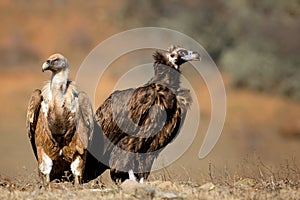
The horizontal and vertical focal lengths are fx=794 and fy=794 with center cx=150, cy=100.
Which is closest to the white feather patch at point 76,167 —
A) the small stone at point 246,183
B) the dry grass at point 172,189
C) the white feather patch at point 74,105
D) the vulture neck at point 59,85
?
the dry grass at point 172,189

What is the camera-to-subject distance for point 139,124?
10.8 metres

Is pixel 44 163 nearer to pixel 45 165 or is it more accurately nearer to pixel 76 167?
pixel 45 165

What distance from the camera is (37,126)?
416 inches

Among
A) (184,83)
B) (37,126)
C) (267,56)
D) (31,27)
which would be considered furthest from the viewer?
(31,27)

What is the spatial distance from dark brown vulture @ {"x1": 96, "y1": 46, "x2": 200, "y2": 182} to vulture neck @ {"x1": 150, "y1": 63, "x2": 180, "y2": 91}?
0.05 meters

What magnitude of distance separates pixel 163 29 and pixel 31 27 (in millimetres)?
12661

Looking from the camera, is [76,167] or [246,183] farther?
[76,167]

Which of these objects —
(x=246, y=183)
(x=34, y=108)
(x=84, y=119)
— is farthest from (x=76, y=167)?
(x=246, y=183)

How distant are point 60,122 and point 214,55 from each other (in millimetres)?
23217

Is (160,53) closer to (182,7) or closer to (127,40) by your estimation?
(127,40)

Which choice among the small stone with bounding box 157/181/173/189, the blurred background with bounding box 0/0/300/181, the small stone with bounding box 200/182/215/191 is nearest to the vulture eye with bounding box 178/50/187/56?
the small stone with bounding box 157/181/173/189

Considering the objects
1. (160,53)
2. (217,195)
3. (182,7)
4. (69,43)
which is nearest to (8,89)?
(69,43)

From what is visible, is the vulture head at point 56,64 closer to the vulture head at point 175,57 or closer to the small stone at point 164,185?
the vulture head at point 175,57

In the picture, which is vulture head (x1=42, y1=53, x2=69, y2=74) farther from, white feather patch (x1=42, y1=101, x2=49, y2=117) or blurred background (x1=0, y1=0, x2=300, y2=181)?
blurred background (x1=0, y1=0, x2=300, y2=181)
